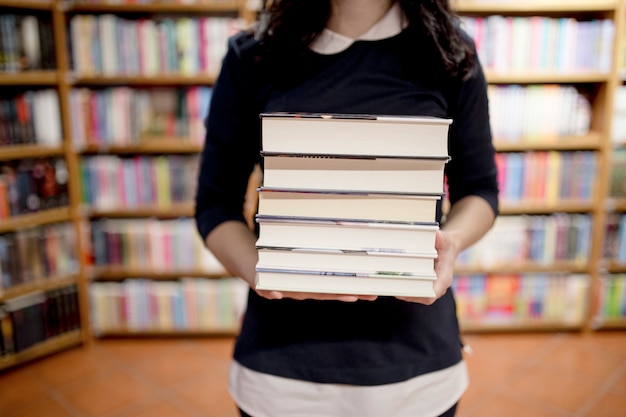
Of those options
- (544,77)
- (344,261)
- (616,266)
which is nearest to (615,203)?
(616,266)

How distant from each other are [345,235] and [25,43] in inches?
92.7

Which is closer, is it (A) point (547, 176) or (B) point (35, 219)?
(B) point (35, 219)

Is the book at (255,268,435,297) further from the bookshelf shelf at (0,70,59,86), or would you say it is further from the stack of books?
the bookshelf shelf at (0,70,59,86)

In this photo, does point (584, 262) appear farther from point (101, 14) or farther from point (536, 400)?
point (101, 14)

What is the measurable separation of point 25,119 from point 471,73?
2281 millimetres

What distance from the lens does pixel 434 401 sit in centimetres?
72

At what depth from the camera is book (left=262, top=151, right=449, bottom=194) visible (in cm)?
54

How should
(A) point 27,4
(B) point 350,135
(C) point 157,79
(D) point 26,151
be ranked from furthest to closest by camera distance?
(C) point 157,79
(D) point 26,151
(A) point 27,4
(B) point 350,135

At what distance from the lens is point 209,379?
2.45 m

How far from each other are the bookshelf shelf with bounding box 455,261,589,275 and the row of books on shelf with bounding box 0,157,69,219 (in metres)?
2.00

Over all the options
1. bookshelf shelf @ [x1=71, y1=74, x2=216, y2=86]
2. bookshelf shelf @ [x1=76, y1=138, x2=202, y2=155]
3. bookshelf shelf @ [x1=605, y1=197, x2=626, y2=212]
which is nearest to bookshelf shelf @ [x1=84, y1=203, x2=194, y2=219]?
bookshelf shelf @ [x1=76, y1=138, x2=202, y2=155]

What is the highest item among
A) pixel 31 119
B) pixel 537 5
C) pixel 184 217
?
pixel 537 5

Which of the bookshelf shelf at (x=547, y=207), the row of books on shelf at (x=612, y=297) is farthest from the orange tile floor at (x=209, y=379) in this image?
the bookshelf shelf at (x=547, y=207)

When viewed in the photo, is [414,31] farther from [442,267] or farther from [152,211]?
[152,211]
